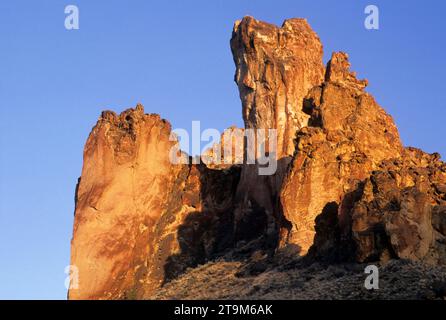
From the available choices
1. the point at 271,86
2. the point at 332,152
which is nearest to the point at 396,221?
the point at 332,152

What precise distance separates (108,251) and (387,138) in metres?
20.1

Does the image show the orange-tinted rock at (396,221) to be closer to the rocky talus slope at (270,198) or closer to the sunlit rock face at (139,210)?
the rocky talus slope at (270,198)

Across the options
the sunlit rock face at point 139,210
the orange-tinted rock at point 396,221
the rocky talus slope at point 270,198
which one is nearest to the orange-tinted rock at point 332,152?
the rocky talus slope at point 270,198

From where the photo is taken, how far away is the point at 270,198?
81188mm

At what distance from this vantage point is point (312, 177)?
72.6 m

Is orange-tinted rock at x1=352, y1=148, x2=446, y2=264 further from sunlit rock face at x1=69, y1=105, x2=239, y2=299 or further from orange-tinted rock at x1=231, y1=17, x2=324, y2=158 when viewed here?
sunlit rock face at x1=69, y1=105, x2=239, y2=299

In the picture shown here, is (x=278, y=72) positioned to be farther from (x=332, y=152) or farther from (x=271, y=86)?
(x=332, y=152)

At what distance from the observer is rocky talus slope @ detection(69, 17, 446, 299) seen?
66.1 m

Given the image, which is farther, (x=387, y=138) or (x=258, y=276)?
(x=387, y=138)

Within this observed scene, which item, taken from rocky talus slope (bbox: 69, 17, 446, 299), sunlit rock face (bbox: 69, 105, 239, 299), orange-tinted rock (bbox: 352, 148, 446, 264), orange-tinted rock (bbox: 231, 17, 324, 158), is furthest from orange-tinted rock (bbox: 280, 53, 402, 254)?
sunlit rock face (bbox: 69, 105, 239, 299)

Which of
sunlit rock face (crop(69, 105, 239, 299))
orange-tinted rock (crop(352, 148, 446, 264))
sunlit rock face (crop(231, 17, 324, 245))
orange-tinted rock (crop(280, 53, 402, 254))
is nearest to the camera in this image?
orange-tinted rock (crop(352, 148, 446, 264))

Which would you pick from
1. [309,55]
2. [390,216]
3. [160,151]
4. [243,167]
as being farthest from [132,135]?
[390,216]

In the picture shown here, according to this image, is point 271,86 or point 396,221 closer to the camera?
Answer: point 396,221
